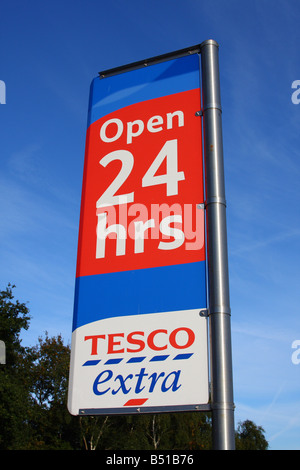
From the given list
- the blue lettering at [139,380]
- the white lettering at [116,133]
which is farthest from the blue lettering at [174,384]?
the white lettering at [116,133]

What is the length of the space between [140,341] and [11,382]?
32.2m

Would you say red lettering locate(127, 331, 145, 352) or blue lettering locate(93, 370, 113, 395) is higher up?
red lettering locate(127, 331, 145, 352)

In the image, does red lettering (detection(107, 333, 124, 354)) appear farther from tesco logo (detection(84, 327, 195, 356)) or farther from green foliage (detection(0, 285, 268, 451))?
green foliage (detection(0, 285, 268, 451))

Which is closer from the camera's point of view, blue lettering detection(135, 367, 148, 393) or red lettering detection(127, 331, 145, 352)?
→ blue lettering detection(135, 367, 148, 393)

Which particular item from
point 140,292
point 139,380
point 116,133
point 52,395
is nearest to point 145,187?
point 116,133

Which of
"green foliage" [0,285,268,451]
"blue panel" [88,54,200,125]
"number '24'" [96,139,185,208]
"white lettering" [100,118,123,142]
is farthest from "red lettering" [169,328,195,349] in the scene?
"green foliage" [0,285,268,451]

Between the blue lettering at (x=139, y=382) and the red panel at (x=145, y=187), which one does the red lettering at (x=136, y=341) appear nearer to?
the blue lettering at (x=139, y=382)

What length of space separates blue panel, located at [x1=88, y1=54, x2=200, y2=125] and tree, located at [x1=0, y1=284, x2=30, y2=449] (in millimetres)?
Answer: 28055

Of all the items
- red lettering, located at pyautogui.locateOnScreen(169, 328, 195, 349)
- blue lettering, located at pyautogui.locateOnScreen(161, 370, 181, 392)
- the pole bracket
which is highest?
the pole bracket

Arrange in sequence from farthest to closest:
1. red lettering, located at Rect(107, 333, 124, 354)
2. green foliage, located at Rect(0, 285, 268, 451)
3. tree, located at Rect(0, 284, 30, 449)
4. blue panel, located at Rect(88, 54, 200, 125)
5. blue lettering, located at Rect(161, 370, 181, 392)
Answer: green foliage, located at Rect(0, 285, 268, 451) → tree, located at Rect(0, 284, 30, 449) → blue panel, located at Rect(88, 54, 200, 125) → red lettering, located at Rect(107, 333, 124, 354) → blue lettering, located at Rect(161, 370, 181, 392)

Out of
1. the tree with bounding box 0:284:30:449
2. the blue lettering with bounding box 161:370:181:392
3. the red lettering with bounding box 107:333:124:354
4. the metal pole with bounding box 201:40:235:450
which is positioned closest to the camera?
the metal pole with bounding box 201:40:235:450

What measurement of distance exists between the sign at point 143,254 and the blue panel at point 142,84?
0.01 metres

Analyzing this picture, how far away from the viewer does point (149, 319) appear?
3664 millimetres

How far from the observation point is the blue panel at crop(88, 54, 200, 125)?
14.4 ft
